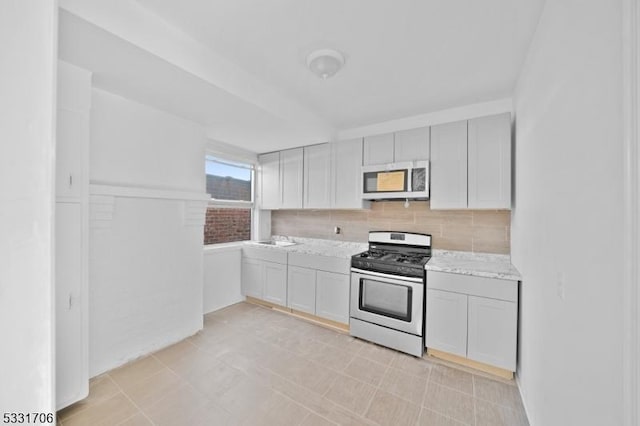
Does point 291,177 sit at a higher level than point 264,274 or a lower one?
higher

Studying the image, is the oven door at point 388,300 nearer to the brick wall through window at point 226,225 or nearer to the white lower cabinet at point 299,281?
the white lower cabinet at point 299,281

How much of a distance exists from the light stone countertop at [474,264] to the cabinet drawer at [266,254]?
5.93 ft

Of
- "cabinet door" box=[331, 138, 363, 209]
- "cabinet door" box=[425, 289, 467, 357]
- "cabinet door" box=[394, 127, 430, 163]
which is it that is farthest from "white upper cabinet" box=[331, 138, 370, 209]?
"cabinet door" box=[425, 289, 467, 357]

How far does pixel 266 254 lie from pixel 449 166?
99.2 inches

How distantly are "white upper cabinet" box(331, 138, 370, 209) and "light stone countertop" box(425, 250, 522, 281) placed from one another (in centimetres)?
105

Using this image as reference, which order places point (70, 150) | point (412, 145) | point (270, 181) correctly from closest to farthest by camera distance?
point (70, 150) → point (412, 145) → point (270, 181)

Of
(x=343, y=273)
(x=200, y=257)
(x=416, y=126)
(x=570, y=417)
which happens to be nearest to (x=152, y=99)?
(x=200, y=257)


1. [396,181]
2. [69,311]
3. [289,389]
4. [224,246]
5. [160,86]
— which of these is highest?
[160,86]

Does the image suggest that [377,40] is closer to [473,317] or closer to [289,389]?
[473,317]

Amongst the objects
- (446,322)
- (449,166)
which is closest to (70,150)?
(449,166)

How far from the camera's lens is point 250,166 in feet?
13.2

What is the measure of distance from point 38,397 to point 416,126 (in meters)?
3.32

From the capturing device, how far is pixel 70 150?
167 cm

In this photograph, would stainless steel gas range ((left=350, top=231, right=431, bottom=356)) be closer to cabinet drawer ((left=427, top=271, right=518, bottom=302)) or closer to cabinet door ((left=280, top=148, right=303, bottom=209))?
cabinet drawer ((left=427, top=271, right=518, bottom=302))
